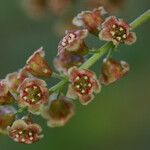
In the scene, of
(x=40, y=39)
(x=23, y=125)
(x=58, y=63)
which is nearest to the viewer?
(x=23, y=125)

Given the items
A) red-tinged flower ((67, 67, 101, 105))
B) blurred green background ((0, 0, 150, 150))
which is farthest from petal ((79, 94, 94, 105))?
blurred green background ((0, 0, 150, 150))

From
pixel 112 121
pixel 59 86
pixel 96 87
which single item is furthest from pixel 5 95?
pixel 112 121

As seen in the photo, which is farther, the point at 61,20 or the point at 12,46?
the point at 12,46

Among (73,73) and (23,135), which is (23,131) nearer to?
(23,135)

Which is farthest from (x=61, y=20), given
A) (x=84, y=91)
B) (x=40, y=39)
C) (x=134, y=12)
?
(x=40, y=39)

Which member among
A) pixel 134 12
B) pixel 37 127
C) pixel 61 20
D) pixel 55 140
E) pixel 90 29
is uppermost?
pixel 134 12

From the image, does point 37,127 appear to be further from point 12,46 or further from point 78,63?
point 12,46
